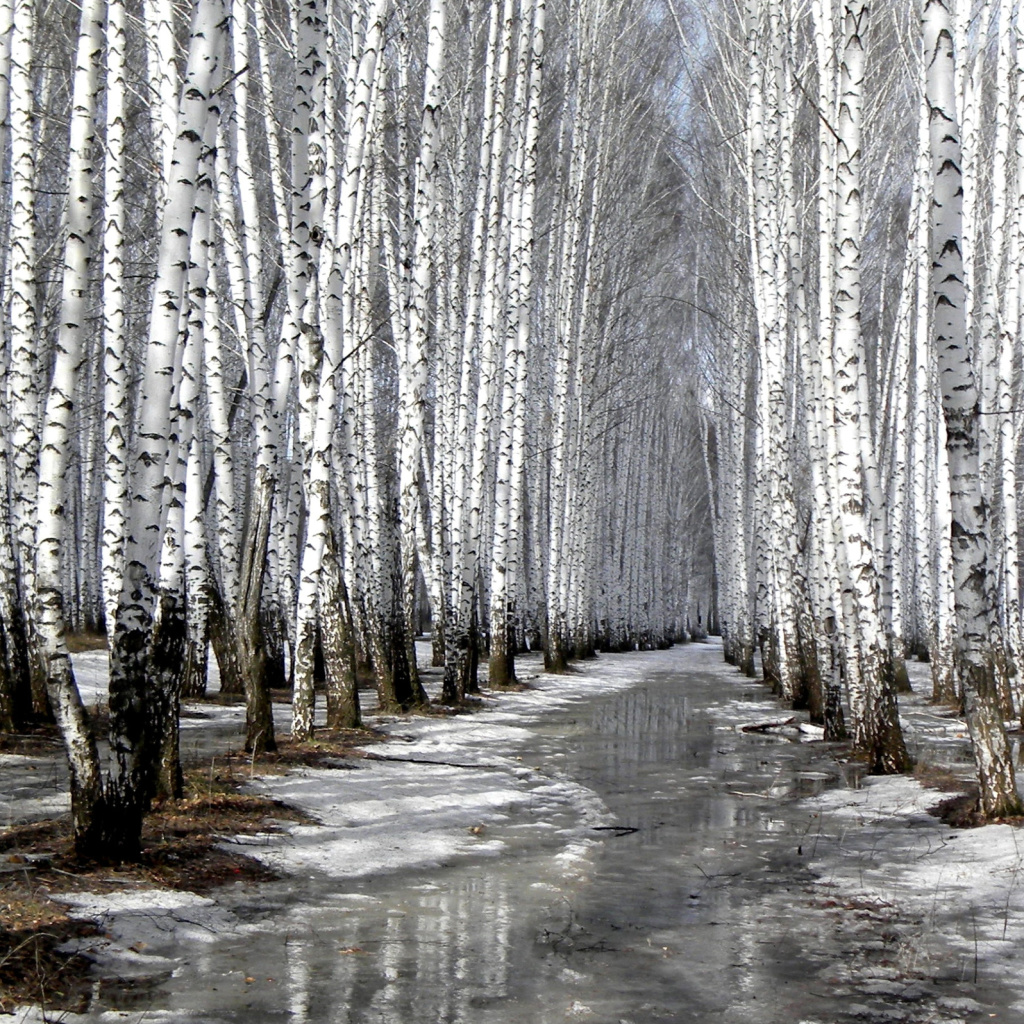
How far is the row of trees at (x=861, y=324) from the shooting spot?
670 centimetres

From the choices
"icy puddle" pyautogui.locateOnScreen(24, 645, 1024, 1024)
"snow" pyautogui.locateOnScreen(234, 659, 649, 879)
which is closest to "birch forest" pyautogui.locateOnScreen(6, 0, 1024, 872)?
"snow" pyautogui.locateOnScreen(234, 659, 649, 879)

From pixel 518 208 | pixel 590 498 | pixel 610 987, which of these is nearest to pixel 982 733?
pixel 610 987

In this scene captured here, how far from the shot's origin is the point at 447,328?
17.7 metres

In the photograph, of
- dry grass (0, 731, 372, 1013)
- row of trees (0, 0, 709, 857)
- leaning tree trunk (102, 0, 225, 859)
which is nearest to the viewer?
dry grass (0, 731, 372, 1013)

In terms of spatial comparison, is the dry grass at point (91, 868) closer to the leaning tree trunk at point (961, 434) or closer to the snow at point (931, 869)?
the snow at point (931, 869)

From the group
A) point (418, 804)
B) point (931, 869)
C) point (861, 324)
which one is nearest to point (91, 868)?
point (418, 804)

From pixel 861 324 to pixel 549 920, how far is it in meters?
12.4

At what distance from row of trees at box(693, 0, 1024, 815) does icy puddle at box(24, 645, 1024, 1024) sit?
70.5 inches

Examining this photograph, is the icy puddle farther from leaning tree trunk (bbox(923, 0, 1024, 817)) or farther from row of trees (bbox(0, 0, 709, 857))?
row of trees (bbox(0, 0, 709, 857))

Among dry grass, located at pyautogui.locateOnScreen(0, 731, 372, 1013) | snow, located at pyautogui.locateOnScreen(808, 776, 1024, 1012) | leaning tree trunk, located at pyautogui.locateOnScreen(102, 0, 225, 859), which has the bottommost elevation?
snow, located at pyautogui.locateOnScreen(808, 776, 1024, 1012)

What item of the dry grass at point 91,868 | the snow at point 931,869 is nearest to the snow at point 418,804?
the dry grass at point 91,868

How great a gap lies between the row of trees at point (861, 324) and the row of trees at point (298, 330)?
9.56 ft

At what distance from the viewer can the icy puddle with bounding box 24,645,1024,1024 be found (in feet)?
12.8

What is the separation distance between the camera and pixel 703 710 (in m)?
15.5
